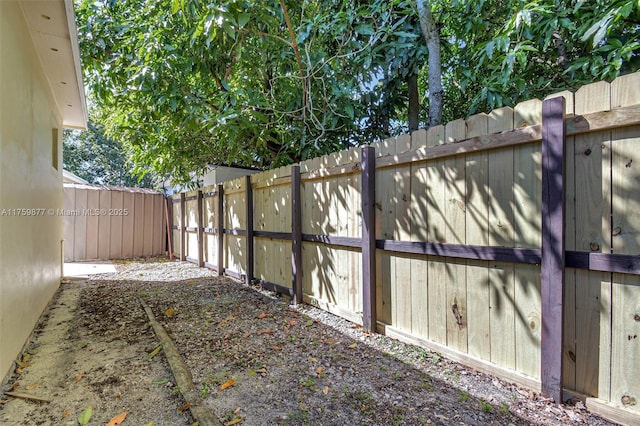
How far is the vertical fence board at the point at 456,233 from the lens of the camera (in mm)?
2377

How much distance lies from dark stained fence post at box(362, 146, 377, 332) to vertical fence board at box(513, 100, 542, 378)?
1221 mm

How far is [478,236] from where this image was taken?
7.48 ft

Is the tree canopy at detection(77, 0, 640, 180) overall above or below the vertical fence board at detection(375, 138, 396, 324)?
above

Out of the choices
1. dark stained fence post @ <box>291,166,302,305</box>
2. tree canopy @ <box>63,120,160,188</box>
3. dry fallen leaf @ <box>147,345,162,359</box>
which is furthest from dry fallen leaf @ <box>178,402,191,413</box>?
tree canopy @ <box>63,120,160,188</box>

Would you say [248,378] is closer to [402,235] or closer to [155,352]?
[155,352]

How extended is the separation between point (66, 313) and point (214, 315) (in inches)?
71.8

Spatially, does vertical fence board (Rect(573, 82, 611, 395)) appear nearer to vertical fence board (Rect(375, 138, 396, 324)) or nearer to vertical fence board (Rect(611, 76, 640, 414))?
vertical fence board (Rect(611, 76, 640, 414))

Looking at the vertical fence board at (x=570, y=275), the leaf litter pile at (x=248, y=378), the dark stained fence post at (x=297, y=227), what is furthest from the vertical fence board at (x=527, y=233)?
the dark stained fence post at (x=297, y=227)

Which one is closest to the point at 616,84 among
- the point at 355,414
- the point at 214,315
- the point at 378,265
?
the point at 378,265

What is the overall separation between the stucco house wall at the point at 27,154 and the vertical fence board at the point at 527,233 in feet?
11.2

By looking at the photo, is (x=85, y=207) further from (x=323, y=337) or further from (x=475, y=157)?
(x=475, y=157)

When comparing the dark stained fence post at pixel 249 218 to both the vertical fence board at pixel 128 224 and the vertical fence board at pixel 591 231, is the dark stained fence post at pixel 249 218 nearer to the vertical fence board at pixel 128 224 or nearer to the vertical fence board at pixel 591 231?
the vertical fence board at pixel 591 231

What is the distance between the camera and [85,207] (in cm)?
825

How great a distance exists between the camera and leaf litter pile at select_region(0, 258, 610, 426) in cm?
187
